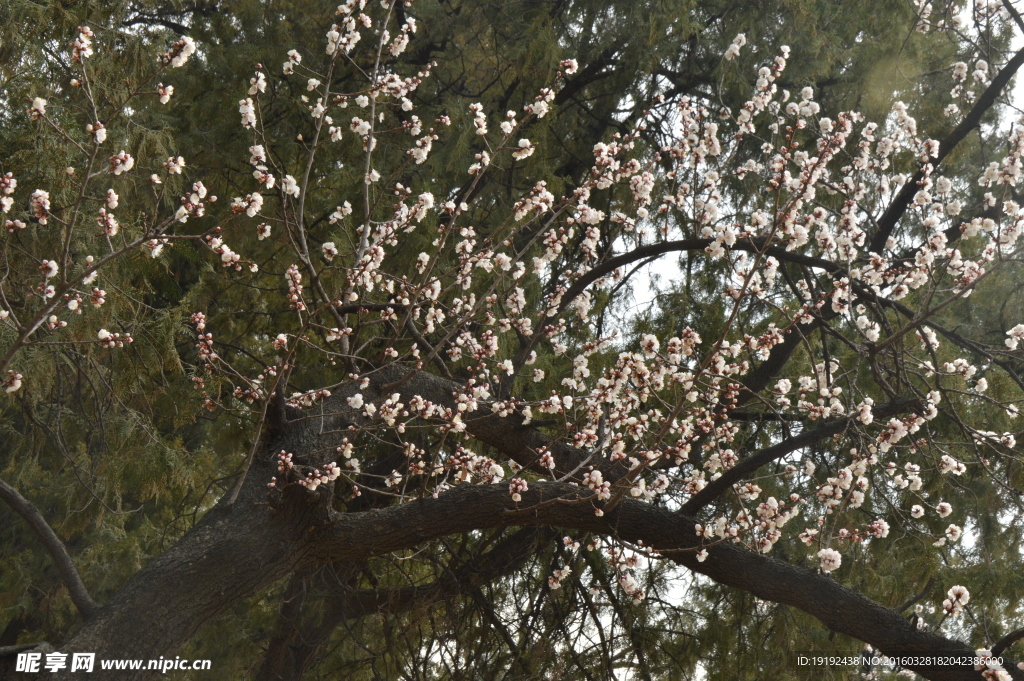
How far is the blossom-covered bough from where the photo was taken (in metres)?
2.91

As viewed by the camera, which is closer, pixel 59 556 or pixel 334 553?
pixel 59 556

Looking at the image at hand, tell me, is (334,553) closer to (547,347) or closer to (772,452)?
(772,452)

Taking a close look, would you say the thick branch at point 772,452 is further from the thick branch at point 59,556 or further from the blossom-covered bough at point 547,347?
the thick branch at point 59,556

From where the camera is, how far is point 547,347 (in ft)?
16.4

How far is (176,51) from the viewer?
2324 millimetres

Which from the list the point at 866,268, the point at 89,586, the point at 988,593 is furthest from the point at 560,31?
the point at 89,586

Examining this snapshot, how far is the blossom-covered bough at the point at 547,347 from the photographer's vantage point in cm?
291

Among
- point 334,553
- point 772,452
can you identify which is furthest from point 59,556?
point 772,452

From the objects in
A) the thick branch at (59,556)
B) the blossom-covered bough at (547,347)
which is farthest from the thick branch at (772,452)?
the thick branch at (59,556)

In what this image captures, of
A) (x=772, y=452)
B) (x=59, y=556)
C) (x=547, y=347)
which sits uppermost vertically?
(x=547, y=347)

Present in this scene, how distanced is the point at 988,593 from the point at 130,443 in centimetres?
419

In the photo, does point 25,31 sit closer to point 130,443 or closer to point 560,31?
point 130,443

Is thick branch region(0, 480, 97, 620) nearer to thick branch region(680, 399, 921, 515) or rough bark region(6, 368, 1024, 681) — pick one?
rough bark region(6, 368, 1024, 681)

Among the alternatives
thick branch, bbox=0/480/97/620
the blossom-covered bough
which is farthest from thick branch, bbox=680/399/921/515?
thick branch, bbox=0/480/97/620
